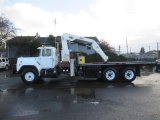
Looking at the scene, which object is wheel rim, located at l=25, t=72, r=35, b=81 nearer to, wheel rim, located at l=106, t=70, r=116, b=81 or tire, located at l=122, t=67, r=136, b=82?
wheel rim, located at l=106, t=70, r=116, b=81

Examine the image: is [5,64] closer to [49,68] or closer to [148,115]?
[49,68]

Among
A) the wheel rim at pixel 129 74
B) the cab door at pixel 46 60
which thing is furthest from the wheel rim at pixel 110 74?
the cab door at pixel 46 60

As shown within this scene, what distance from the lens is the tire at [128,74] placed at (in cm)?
1792

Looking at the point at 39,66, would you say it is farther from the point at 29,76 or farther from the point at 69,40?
the point at 69,40

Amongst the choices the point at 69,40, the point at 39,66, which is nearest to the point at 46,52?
the point at 39,66

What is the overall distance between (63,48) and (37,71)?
8.90ft

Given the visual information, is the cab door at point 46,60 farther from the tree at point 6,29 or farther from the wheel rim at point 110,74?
the tree at point 6,29

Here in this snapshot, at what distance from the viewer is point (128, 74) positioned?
18078mm

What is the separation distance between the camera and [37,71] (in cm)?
1781

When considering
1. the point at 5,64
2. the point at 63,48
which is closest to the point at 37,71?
the point at 63,48

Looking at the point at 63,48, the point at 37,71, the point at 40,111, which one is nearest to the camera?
the point at 40,111

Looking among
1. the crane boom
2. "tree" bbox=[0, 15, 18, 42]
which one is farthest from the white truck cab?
"tree" bbox=[0, 15, 18, 42]

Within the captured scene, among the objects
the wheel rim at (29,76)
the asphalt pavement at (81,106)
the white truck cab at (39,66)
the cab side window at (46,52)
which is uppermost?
the cab side window at (46,52)

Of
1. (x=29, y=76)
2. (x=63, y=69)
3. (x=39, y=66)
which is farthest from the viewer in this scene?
(x=63, y=69)
